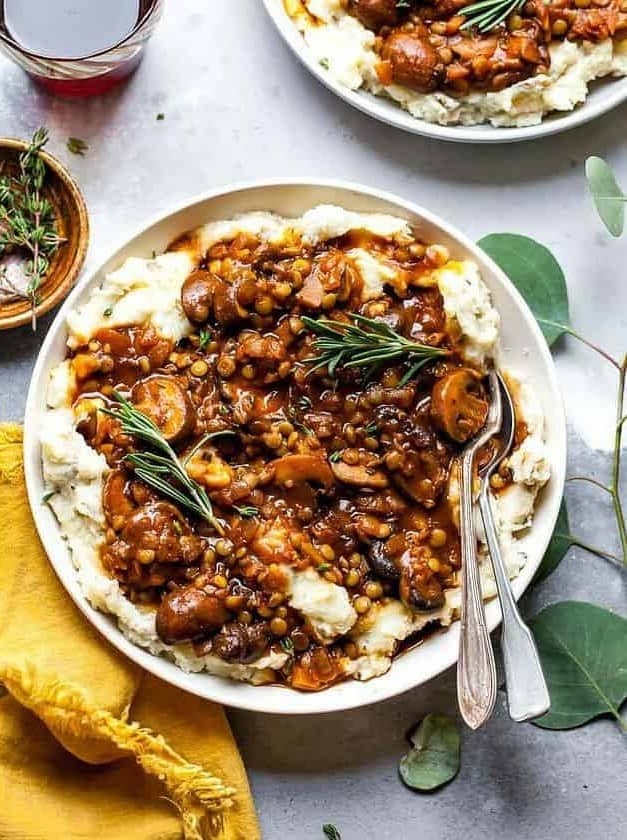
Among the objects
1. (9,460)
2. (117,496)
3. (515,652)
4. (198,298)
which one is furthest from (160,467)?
(515,652)

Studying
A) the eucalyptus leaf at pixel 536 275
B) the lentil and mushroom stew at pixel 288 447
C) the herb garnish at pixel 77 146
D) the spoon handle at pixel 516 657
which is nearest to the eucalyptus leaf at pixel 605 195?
the eucalyptus leaf at pixel 536 275

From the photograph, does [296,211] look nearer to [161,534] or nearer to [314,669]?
[161,534]

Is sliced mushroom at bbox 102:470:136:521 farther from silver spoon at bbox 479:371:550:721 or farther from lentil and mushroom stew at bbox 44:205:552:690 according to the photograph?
silver spoon at bbox 479:371:550:721

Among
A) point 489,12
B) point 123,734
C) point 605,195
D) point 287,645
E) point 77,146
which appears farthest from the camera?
point 77,146

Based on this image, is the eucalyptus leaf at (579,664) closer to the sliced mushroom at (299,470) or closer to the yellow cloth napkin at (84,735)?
the sliced mushroom at (299,470)

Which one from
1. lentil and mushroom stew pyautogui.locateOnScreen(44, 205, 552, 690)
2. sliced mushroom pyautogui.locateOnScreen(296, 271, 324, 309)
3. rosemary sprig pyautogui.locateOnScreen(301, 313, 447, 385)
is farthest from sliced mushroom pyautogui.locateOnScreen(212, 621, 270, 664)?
sliced mushroom pyautogui.locateOnScreen(296, 271, 324, 309)

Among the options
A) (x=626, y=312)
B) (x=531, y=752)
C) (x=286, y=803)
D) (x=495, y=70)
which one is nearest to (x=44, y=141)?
(x=495, y=70)
